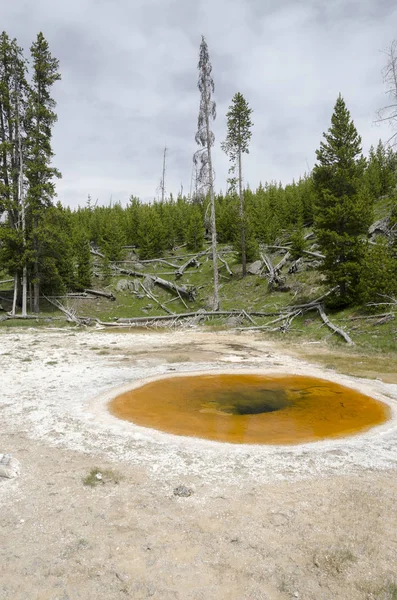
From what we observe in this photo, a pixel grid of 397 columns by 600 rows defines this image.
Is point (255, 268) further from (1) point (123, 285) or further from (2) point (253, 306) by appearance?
(1) point (123, 285)

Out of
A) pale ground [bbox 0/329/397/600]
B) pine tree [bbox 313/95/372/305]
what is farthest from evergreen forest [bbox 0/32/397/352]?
pale ground [bbox 0/329/397/600]

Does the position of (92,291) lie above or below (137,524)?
above

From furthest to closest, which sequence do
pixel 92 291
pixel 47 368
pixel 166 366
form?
1. pixel 92 291
2. pixel 166 366
3. pixel 47 368

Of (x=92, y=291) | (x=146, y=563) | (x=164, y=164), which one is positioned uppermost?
(x=164, y=164)

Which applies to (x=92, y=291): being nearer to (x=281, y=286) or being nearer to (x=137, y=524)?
(x=281, y=286)

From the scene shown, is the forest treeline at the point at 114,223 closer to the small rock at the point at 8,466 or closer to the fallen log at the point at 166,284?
the fallen log at the point at 166,284

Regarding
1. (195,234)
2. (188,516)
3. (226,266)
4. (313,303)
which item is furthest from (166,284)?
(188,516)

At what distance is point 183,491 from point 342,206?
2235 cm

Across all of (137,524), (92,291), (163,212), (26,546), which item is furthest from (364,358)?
(163,212)

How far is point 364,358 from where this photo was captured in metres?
16.2

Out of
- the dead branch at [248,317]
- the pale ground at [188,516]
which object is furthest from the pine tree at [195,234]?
the pale ground at [188,516]

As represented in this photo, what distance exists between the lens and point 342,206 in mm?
23703

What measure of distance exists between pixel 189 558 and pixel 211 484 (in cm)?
165

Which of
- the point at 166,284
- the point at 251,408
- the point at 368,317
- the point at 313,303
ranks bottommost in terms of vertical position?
the point at 251,408
